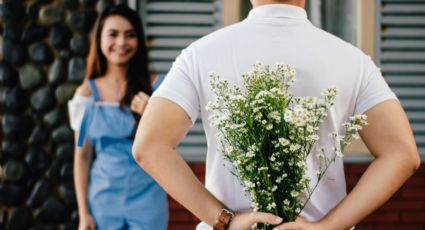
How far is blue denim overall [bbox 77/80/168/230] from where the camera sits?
3838 mm

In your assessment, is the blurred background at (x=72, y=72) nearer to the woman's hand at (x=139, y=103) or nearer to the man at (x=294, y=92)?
the woman's hand at (x=139, y=103)

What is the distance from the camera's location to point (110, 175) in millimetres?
3893

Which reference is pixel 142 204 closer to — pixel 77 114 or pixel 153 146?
pixel 77 114

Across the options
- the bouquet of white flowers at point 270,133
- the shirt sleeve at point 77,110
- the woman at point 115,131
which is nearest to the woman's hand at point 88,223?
the woman at point 115,131

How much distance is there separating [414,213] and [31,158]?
2692 millimetres

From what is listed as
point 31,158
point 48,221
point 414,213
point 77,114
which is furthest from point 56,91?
point 414,213

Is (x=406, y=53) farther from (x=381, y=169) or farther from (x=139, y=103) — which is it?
(x=381, y=169)

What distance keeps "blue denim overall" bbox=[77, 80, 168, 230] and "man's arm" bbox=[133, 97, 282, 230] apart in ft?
6.22

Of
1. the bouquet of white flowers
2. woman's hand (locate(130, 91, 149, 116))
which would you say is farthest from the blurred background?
the bouquet of white flowers

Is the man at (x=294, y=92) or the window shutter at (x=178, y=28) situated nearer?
the man at (x=294, y=92)

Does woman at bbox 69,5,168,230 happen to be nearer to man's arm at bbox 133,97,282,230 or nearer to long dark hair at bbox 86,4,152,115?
long dark hair at bbox 86,4,152,115

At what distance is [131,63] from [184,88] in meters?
2.18

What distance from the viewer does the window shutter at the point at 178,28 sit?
212 inches

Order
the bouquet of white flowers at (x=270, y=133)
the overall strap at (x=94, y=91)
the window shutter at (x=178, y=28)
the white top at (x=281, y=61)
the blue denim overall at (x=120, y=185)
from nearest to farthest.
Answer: the bouquet of white flowers at (x=270, y=133) < the white top at (x=281, y=61) < the blue denim overall at (x=120, y=185) < the overall strap at (x=94, y=91) < the window shutter at (x=178, y=28)
